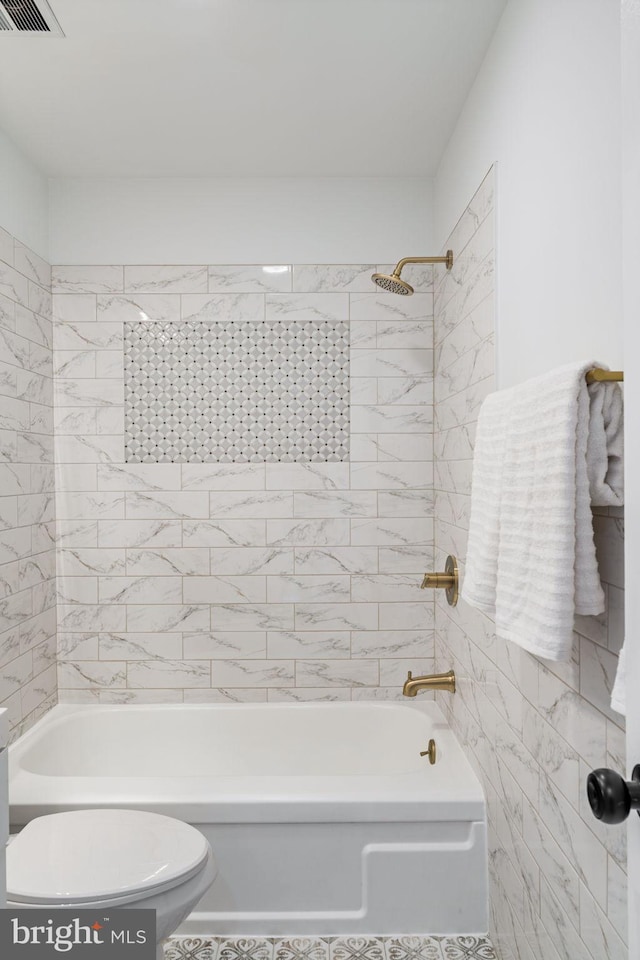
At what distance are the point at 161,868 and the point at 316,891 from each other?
0.67 metres

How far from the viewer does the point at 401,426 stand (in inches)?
120

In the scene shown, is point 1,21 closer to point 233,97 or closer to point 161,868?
point 233,97

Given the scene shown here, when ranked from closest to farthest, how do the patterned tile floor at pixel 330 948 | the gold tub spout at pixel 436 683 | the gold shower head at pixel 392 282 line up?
the patterned tile floor at pixel 330 948, the gold shower head at pixel 392 282, the gold tub spout at pixel 436 683

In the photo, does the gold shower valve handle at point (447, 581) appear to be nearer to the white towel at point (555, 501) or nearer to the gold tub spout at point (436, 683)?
the gold tub spout at point (436, 683)

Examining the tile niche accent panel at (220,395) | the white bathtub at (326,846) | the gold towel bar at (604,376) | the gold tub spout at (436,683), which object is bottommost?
the white bathtub at (326,846)

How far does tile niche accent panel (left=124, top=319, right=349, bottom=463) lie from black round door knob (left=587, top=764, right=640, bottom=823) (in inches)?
94.5

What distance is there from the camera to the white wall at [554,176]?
1.22 m

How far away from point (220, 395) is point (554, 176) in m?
1.84

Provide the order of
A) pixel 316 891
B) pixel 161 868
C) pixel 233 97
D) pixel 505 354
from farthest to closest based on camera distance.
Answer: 1. pixel 233 97
2. pixel 316 891
3. pixel 505 354
4. pixel 161 868

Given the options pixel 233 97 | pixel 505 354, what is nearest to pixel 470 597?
pixel 505 354

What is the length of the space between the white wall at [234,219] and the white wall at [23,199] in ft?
0.24

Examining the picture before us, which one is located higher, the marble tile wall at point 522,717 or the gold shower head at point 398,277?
the gold shower head at point 398,277

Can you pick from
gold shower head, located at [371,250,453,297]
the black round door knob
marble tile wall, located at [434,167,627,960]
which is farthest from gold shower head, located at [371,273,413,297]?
the black round door knob

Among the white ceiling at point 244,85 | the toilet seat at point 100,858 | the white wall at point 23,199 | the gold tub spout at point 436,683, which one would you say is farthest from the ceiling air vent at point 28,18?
the gold tub spout at point 436,683
